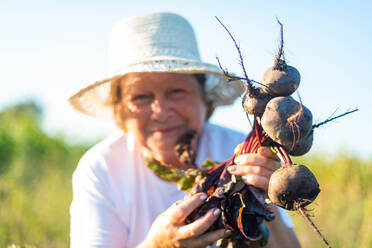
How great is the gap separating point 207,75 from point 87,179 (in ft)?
3.13

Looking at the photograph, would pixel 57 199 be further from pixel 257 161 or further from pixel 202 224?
pixel 257 161

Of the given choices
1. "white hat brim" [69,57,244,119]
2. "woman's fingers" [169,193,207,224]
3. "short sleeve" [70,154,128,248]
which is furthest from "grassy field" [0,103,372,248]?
"woman's fingers" [169,193,207,224]

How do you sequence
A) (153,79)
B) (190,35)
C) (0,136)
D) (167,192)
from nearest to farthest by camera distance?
(153,79) < (167,192) < (190,35) < (0,136)

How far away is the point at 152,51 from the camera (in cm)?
219

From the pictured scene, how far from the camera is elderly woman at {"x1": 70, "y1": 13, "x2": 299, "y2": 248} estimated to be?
2035 mm

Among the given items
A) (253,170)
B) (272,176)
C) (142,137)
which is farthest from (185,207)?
(142,137)

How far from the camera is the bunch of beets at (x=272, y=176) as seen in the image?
1234 mm

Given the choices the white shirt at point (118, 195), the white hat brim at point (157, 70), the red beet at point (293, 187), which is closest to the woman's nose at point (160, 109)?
the white hat brim at point (157, 70)

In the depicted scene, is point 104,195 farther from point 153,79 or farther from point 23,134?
point 23,134

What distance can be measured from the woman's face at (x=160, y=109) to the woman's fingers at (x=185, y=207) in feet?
1.90

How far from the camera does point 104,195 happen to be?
6.91 ft

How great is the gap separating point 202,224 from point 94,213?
72cm

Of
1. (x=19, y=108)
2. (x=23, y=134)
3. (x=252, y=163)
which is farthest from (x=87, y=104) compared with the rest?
(x=19, y=108)

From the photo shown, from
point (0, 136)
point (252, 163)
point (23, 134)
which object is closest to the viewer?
point (252, 163)
